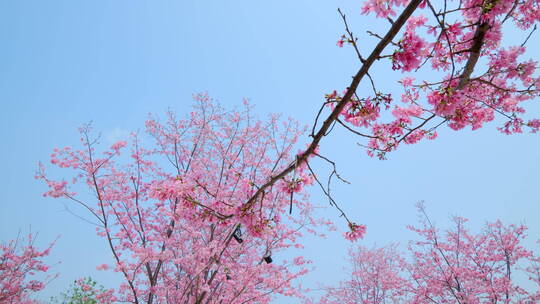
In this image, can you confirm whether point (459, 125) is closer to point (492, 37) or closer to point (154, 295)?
point (492, 37)

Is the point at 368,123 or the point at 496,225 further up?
the point at 496,225

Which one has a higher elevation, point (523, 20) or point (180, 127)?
point (180, 127)

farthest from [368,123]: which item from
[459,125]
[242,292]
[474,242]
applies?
[474,242]

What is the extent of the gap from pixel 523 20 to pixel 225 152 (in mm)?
7870

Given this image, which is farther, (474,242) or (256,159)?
(474,242)

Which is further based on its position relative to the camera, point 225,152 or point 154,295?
point 225,152

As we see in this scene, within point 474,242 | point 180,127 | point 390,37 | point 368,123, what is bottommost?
point 390,37

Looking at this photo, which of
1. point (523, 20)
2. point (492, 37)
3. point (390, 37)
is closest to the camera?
point (390, 37)

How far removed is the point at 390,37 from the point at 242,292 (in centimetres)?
756

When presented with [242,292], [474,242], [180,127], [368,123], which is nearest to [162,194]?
[368,123]

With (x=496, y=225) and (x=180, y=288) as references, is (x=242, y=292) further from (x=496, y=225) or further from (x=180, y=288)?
(x=496, y=225)

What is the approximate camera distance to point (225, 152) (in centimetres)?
984

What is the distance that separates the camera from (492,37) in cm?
267

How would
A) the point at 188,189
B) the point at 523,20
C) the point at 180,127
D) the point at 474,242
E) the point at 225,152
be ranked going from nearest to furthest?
1. the point at 188,189
2. the point at 523,20
3. the point at 225,152
4. the point at 180,127
5. the point at 474,242
